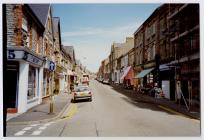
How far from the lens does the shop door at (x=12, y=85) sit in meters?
18.3

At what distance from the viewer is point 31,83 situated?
69.7 ft

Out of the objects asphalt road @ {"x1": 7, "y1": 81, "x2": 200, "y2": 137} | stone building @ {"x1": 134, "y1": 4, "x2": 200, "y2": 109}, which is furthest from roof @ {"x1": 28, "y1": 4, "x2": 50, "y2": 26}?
asphalt road @ {"x1": 7, "y1": 81, "x2": 200, "y2": 137}

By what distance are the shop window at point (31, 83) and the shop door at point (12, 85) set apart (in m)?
1.75

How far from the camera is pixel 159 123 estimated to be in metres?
14.5

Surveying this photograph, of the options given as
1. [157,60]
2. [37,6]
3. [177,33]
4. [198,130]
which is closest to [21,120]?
[198,130]

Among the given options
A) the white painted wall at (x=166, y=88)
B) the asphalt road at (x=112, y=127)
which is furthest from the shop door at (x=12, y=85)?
the white painted wall at (x=166, y=88)

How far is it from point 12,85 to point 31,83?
2843mm

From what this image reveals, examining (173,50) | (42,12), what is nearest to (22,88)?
(42,12)

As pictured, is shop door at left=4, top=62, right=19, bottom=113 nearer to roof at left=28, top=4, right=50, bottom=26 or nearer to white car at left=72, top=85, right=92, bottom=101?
roof at left=28, top=4, right=50, bottom=26

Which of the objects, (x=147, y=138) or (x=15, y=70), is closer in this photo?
(x=147, y=138)

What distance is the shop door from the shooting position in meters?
18.3

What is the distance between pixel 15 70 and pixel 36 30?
559cm

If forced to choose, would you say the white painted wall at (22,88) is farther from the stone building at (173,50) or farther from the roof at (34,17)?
the stone building at (173,50)

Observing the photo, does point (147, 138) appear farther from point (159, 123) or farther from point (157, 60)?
point (157, 60)
